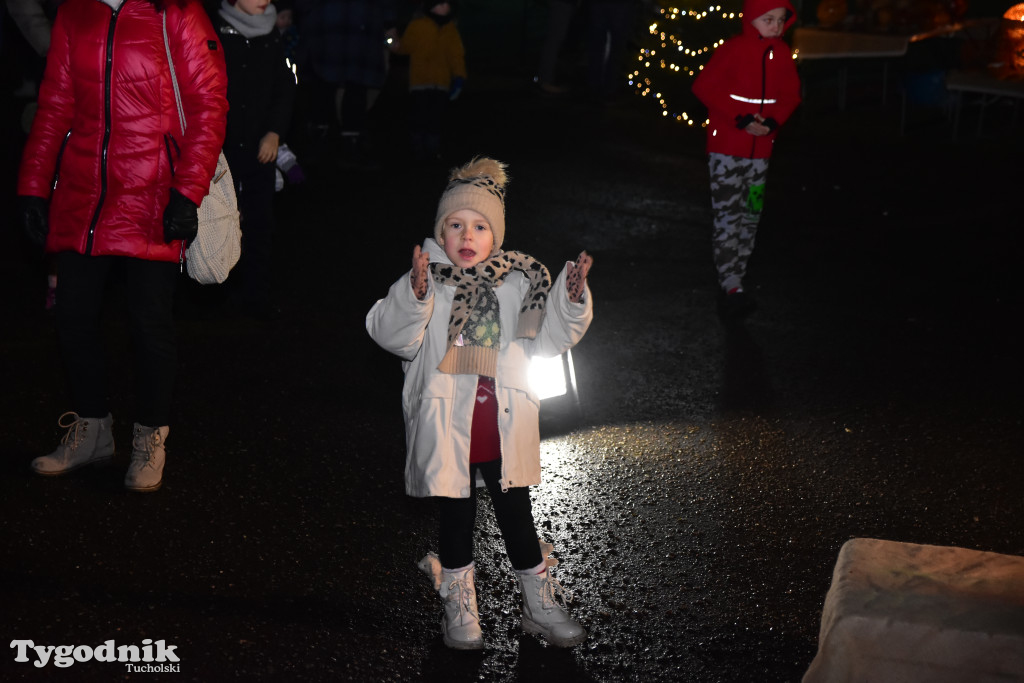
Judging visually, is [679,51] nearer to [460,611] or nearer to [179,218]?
[179,218]

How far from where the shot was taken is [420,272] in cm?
332

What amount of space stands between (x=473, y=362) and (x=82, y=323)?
1861 millimetres

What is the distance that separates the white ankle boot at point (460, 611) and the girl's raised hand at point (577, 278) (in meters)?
0.99

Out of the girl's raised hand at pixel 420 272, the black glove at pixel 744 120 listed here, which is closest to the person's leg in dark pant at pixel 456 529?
the girl's raised hand at pixel 420 272

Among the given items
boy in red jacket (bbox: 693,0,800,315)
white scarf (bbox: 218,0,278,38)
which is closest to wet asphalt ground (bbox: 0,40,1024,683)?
boy in red jacket (bbox: 693,0,800,315)

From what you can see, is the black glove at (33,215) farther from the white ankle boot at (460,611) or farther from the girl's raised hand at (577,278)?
the girl's raised hand at (577,278)

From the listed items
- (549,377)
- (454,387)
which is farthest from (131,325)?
(549,377)

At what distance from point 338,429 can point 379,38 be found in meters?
6.10

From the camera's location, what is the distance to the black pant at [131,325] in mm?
4465

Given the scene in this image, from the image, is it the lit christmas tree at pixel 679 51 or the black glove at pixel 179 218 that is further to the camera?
the lit christmas tree at pixel 679 51

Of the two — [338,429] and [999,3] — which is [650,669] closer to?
[338,429]

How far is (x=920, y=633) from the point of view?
2.84 meters

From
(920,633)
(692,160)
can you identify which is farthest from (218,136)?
(692,160)

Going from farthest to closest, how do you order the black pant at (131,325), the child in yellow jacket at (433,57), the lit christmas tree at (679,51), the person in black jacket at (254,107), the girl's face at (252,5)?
the lit christmas tree at (679,51) < the child in yellow jacket at (433,57) < the person in black jacket at (254,107) < the girl's face at (252,5) < the black pant at (131,325)
